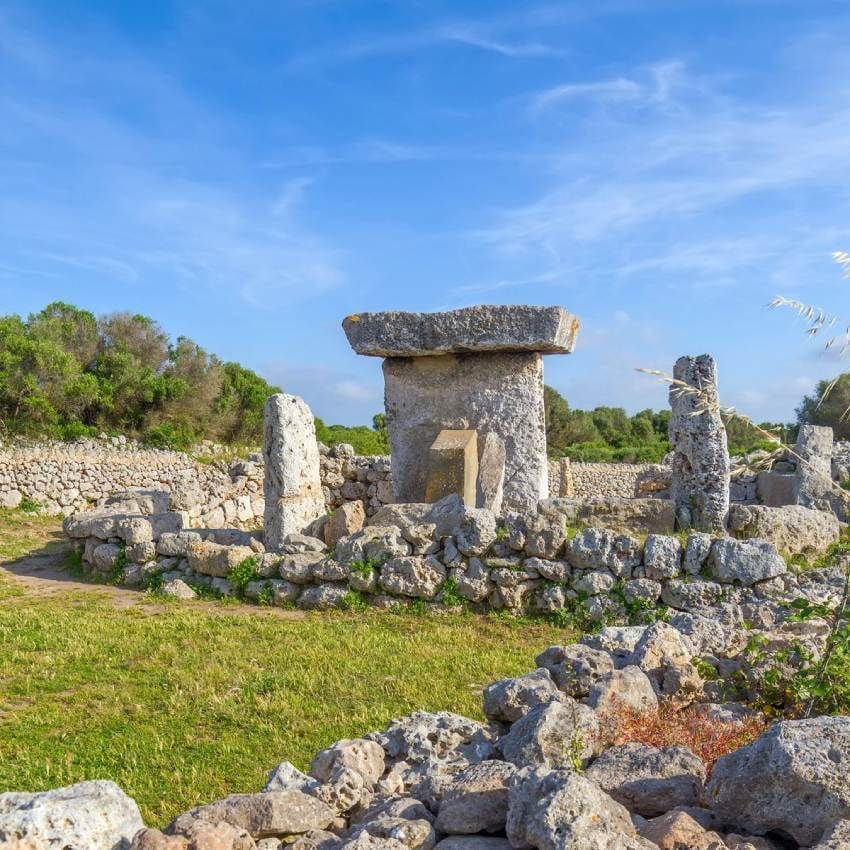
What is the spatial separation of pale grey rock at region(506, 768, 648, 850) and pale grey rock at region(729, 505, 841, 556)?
7.32m

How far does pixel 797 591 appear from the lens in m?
7.98

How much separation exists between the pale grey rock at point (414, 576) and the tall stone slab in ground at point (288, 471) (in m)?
1.70

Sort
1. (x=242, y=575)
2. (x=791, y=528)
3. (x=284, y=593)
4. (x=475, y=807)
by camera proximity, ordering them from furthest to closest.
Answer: (x=242, y=575) < (x=791, y=528) < (x=284, y=593) < (x=475, y=807)

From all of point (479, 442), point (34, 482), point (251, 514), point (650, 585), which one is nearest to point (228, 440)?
point (34, 482)

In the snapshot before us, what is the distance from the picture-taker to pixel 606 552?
8773 mm

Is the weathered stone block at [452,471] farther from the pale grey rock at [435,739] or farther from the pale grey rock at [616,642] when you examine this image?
the pale grey rock at [435,739]

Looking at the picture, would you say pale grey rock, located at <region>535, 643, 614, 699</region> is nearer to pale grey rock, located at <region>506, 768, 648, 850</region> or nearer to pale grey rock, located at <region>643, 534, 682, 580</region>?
pale grey rock, located at <region>506, 768, 648, 850</region>

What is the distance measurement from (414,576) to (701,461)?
12.9 feet

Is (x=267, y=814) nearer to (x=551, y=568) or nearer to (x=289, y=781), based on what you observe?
(x=289, y=781)

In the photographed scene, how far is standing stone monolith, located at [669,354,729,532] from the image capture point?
10523 millimetres

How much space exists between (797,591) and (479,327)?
522 cm

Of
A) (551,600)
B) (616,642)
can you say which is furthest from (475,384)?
(616,642)

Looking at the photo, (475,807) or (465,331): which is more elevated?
(465,331)

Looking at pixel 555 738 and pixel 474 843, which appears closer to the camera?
pixel 474 843
